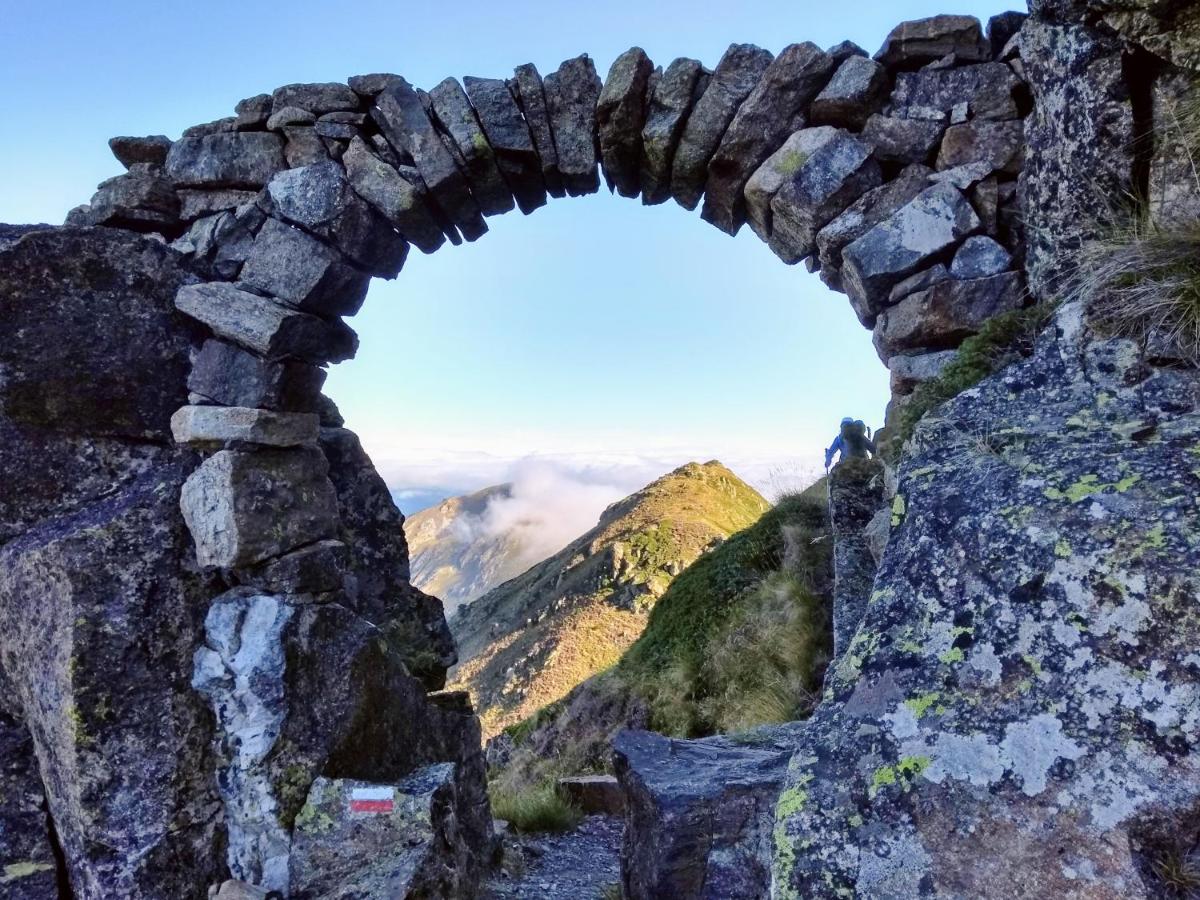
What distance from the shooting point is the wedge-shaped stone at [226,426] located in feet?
14.4

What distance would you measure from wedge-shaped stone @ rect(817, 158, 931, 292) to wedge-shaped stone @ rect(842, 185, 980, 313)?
8 centimetres

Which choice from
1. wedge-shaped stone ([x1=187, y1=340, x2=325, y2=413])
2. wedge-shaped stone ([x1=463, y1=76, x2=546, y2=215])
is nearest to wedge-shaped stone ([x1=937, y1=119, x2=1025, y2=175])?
wedge-shaped stone ([x1=463, y1=76, x2=546, y2=215])

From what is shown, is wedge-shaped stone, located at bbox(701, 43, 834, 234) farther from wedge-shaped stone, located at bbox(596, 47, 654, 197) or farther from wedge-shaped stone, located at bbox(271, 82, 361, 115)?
wedge-shaped stone, located at bbox(271, 82, 361, 115)

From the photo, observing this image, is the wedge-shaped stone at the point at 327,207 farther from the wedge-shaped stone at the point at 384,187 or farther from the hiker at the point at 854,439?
the hiker at the point at 854,439

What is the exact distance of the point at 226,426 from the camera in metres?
4.40

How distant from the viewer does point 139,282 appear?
466 centimetres

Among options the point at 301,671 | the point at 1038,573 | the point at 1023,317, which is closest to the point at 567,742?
the point at 301,671

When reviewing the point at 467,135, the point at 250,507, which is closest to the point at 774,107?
the point at 467,135

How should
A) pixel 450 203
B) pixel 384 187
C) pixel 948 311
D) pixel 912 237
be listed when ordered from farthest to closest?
pixel 450 203 < pixel 384 187 < pixel 912 237 < pixel 948 311

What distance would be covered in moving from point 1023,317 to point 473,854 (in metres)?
4.18

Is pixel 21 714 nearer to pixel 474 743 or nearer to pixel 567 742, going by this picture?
pixel 474 743

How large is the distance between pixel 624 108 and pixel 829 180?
123 centimetres

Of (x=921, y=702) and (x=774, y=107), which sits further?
(x=774, y=107)

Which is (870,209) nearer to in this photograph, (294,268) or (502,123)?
(502,123)
